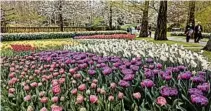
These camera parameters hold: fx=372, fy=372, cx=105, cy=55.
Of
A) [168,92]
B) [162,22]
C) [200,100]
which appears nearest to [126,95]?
[168,92]

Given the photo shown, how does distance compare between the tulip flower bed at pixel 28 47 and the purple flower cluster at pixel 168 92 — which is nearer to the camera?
the purple flower cluster at pixel 168 92

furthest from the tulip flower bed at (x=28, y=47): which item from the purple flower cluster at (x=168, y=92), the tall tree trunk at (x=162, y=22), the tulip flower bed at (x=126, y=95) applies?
the tall tree trunk at (x=162, y=22)

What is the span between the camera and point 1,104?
4.64 metres

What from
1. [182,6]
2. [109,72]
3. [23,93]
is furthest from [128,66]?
[182,6]

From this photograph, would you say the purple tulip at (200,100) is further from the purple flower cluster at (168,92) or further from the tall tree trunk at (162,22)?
the tall tree trunk at (162,22)

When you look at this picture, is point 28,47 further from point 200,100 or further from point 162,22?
point 162,22

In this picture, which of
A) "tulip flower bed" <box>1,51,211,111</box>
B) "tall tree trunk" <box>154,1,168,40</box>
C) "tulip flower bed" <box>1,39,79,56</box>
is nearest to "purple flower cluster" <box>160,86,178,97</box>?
"tulip flower bed" <box>1,51,211,111</box>

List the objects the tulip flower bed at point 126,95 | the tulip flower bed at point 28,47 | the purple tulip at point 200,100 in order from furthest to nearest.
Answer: the tulip flower bed at point 28,47
the tulip flower bed at point 126,95
the purple tulip at point 200,100

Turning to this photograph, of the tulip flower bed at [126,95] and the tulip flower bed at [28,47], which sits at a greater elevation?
the tulip flower bed at [126,95]

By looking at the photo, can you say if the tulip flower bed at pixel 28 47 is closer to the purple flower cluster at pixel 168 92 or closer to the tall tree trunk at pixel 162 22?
the purple flower cluster at pixel 168 92

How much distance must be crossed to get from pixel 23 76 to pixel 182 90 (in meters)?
2.56

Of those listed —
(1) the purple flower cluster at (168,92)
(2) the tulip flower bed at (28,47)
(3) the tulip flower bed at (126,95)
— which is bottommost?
(2) the tulip flower bed at (28,47)

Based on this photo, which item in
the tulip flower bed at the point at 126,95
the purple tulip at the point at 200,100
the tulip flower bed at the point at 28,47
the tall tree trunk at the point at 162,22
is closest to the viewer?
the purple tulip at the point at 200,100

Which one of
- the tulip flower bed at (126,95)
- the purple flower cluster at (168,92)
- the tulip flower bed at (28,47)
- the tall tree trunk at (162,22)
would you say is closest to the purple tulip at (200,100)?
the tulip flower bed at (126,95)
